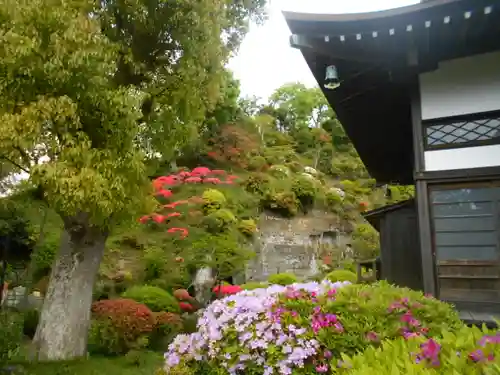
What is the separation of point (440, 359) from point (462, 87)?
4230 millimetres

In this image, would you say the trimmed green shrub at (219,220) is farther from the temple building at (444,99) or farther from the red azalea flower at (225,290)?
the temple building at (444,99)

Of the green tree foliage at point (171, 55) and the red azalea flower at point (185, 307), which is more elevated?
the green tree foliage at point (171, 55)

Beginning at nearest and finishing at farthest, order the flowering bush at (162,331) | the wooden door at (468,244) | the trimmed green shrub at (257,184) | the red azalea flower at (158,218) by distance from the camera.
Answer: the wooden door at (468,244)
the flowering bush at (162,331)
the red azalea flower at (158,218)
the trimmed green shrub at (257,184)

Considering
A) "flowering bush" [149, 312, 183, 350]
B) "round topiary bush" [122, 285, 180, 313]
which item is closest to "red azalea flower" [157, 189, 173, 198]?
"round topiary bush" [122, 285, 180, 313]

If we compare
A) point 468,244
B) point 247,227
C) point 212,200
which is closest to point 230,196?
point 212,200

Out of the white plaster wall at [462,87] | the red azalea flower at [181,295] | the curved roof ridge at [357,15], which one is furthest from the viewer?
the red azalea flower at [181,295]

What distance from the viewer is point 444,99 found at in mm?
5344

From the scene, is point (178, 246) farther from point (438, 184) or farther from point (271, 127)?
point (271, 127)

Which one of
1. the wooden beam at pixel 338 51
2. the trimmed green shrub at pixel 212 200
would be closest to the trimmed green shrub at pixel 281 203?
the trimmed green shrub at pixel 212 200

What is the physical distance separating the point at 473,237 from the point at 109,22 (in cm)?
600

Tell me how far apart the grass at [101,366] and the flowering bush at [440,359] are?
4.35m

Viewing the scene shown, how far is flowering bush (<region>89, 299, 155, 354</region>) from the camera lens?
7.54 metres

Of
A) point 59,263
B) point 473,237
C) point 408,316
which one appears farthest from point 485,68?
point 59,263

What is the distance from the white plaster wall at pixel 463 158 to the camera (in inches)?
195
